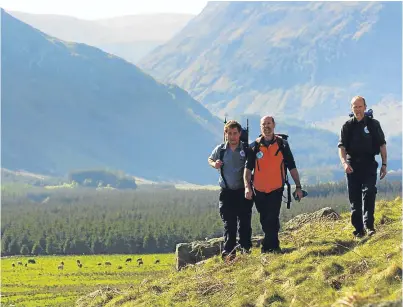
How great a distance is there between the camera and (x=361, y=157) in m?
14.2

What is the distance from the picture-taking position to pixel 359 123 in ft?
46.1

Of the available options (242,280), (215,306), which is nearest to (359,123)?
(242,280)

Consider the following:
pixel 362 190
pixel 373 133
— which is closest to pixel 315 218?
pixel 362 190

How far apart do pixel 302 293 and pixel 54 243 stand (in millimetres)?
147089

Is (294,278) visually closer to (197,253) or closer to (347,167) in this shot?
(347,167)

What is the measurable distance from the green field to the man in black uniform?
6479cm

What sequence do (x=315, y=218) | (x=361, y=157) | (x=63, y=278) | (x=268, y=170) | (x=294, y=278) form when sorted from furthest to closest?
(x=63, y=278), (x=315, y=218), (x=361, y=157), (x=268, y=170), (x=294, y=278)

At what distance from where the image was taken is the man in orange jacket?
547 inches

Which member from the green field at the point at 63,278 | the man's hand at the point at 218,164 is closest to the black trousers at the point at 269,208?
the man's hand at the point at 218,164

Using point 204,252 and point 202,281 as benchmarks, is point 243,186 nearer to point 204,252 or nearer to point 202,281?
point 202,281

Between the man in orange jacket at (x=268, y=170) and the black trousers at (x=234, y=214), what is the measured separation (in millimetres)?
535

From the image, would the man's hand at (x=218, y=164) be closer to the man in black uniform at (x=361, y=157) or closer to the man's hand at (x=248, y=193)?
the man's hand at (x=248, y=193)

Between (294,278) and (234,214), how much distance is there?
340 centimetres

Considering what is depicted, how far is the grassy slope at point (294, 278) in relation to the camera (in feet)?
34.9
